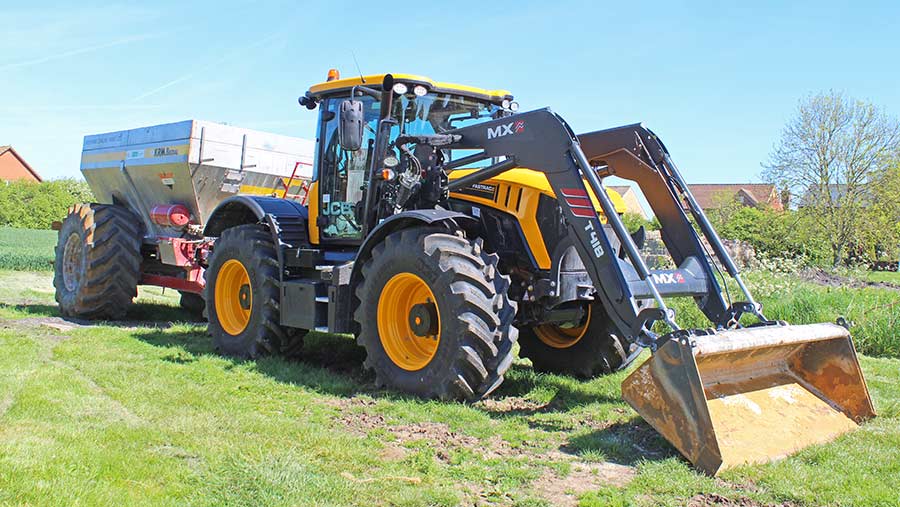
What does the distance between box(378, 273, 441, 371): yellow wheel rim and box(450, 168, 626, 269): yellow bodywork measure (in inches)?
38.0

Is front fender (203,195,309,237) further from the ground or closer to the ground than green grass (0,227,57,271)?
further from the ground

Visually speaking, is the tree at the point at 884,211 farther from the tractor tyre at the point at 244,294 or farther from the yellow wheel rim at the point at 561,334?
the tractor tyre at the point at 244,294

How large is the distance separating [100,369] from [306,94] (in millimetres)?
3491

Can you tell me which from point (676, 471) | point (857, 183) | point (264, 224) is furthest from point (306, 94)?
point (857, 183)

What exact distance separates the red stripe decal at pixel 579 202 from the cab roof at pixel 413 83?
2156 millimetres

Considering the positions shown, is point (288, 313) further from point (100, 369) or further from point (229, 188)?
point (229, 188)

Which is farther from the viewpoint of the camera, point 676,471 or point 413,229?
point 413,229

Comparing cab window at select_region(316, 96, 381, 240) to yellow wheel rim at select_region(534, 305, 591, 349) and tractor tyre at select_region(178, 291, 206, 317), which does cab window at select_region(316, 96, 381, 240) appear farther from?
tractor tyre at select_region(178, 291, 206, 317)

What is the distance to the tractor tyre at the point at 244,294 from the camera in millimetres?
7781

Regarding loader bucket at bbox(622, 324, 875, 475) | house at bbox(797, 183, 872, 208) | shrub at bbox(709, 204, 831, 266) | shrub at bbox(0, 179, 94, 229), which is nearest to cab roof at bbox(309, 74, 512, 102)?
loader bucket at bbox(622, 324, 875, 475)

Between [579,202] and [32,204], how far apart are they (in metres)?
41.1

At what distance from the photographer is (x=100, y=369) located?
6.89 meters

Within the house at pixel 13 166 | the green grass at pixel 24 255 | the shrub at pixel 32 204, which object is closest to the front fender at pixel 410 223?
the green grass at pixel 24 255

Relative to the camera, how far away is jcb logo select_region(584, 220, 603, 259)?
556 centimetres
